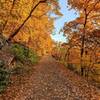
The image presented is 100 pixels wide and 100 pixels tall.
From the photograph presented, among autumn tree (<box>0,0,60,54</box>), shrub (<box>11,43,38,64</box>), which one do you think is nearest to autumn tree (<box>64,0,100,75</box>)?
autumn tree (<box>0,0,60,54</box>)

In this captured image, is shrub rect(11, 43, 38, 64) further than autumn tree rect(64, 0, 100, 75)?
No

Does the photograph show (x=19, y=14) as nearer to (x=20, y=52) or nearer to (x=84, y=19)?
(x=20, y=52)

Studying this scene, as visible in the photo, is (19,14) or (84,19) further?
(84,19)

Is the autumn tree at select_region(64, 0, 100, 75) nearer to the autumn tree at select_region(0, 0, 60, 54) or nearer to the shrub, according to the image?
the autumn tree at select_region(0, 0, 60, 54)

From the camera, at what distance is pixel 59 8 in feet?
85.2

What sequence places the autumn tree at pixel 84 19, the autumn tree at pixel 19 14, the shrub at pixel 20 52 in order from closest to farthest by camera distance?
the autumn tree at pixel 19 14 < the shrub at pixel 20 52 < the autumn tree at pixel 84 19

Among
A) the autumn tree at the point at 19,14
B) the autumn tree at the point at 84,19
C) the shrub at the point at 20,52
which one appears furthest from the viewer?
the autumn tree at the point at 84,19

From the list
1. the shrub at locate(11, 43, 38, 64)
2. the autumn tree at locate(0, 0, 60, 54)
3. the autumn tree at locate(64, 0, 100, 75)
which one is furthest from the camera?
the autumn tree at locate(64, 0, 100, 75)

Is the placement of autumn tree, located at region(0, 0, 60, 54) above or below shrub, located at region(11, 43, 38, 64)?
above

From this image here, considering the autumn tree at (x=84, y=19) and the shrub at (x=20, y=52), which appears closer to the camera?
the shrub at (x=20, y=52)

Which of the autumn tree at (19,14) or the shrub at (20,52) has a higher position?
the autumn tree at (19,14)

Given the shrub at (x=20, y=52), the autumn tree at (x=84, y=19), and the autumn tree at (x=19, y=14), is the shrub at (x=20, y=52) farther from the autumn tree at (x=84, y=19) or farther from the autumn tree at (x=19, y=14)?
the autumn tree at (x=84, y=19)

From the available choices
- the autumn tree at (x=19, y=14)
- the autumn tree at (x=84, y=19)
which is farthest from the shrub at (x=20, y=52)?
the autumn tree at (x=84, y=19)

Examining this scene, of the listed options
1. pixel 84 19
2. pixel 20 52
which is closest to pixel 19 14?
pixel 20 52
